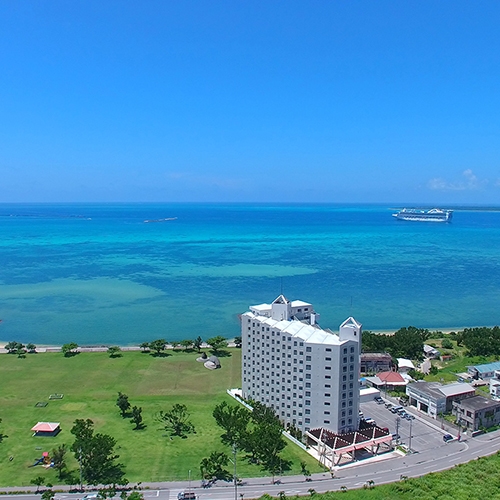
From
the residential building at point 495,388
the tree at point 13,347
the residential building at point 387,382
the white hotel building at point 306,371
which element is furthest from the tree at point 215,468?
the tree at point 13,347

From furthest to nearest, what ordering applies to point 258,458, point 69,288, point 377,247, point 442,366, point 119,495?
point 377,247 < point 69,288 < point 442,366 < point 258,458 < point 119,495

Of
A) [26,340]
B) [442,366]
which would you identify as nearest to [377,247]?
[442,366]

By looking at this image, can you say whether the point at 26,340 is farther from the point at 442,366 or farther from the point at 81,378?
the point at 442,366

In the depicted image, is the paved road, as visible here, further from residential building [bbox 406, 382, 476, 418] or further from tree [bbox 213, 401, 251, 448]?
residential building [bbox 406, 382, 476, 418]

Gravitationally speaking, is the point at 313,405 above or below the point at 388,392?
above

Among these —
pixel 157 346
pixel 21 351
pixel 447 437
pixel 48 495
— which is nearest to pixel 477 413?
pixel 447 437

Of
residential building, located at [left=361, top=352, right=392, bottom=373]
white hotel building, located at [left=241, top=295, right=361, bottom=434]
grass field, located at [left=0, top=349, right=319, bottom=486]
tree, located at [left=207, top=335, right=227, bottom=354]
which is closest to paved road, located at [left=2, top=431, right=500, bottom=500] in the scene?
grass field, located at [left=0, top=349, right=319, bottom=486]

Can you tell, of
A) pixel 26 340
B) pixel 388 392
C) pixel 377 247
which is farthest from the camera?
pixel 377 247
